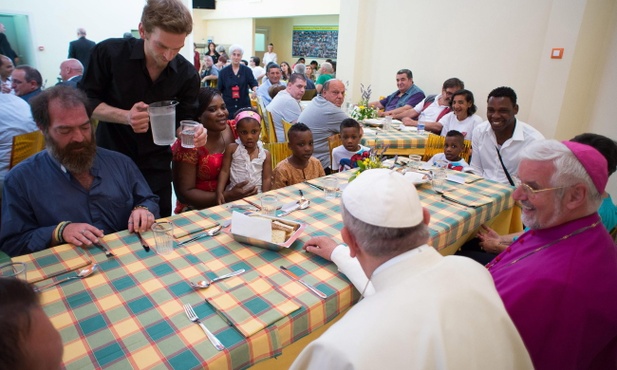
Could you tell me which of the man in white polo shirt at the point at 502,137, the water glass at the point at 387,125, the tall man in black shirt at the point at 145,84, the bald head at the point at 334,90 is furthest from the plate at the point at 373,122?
the tall man in black shirt at the point at 145,84

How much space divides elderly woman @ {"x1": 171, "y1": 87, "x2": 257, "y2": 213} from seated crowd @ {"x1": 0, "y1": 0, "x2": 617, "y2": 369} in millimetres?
10

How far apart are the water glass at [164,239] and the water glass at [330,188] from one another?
1.11m

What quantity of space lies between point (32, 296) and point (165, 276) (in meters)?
0.86

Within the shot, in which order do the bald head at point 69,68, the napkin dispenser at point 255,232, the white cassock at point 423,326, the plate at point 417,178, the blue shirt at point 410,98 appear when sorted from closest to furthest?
1. the white cassock at point 423,326
2. the napkin dispenser at point 255,232
3. the plate at point 417,178
4. the bald head at point 69,68
5. the blue shirt at point 410,98

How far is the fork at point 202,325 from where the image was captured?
1.18m

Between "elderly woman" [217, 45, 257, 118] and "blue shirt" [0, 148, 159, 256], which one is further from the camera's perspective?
"elderly woman" [217, 45, 257, 118]

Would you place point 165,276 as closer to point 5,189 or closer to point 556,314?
point 5,189

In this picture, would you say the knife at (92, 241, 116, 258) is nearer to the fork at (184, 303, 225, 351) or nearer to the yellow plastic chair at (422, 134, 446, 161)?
the fork at (184, 303, 225, 351)

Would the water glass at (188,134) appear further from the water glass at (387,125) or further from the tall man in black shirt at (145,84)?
the water glass at (387,125)

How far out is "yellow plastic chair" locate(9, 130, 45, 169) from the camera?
3.27 meters

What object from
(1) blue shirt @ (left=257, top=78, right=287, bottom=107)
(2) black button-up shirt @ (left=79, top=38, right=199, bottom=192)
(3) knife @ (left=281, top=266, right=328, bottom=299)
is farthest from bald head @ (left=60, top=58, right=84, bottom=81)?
(3) knife @ (left=281, top=266, right=328, bottom=299)

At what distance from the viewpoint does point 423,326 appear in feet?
3.13

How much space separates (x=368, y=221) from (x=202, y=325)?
0.68m

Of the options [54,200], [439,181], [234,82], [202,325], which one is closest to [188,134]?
[54,200]
